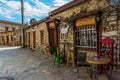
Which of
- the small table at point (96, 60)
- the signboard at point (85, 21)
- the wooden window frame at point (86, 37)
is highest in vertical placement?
the signboard at point (85, 21)

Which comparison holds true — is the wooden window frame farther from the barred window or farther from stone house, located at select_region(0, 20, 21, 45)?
stone house, located at select_region(0, 20, 21, 45)

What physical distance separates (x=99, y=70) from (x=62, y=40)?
3342mm

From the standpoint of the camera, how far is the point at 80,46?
20.8 ft

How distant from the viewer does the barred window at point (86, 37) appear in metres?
5.45

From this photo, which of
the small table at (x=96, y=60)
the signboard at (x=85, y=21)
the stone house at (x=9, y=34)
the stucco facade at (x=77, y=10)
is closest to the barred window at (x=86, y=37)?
the signboard at (x=85, y=21)

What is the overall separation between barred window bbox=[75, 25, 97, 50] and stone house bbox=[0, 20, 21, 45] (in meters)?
16.7

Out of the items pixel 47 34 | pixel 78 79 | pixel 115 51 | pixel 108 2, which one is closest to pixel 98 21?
pixel 108 2

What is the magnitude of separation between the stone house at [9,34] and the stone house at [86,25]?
49.4 feet

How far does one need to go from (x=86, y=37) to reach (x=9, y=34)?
20.4 m

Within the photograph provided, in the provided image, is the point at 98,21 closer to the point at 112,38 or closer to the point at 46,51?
the point at 112,38

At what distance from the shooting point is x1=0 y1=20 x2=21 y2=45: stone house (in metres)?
21.9

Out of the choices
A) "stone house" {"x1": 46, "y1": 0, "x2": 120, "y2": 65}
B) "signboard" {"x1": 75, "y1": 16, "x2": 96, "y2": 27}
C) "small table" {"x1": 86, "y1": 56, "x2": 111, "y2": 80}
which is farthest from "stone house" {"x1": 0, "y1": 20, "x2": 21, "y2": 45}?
"small table" {"x1": 86, "y1": 56, "x2": 111, "y2": 80}

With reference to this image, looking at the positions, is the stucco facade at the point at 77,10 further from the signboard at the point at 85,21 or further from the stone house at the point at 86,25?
the signboard at the point at 85,21

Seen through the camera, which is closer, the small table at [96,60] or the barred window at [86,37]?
the small table at [96,60]
